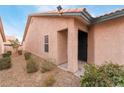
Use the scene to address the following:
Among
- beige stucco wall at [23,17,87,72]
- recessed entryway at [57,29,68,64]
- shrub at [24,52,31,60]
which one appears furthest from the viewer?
recessed entryway at [57,29,68,64]

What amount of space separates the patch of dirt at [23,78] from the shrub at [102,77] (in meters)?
0.48

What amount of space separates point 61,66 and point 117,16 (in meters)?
2.37

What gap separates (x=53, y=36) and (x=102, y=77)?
3.13 m

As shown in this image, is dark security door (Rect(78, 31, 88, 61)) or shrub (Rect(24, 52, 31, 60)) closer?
shrub (Rect(24, 52, 31, 60))

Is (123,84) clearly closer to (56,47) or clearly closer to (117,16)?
(117,16)

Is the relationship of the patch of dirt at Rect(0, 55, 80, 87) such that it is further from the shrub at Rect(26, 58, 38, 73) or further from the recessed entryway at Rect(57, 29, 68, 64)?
the recessed entryway at Rect(57, 29, 68, 64)

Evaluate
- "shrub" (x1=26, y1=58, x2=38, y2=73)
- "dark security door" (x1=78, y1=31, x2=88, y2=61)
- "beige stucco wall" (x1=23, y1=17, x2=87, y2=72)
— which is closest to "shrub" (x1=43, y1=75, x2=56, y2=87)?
"shrub" (x1=26, y1=58, x2=38, y2=73)

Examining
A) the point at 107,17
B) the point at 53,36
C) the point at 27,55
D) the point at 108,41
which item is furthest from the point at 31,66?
the point at 107,17

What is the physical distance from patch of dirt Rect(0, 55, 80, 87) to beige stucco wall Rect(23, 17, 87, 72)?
535 mm

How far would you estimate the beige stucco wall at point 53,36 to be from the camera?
20.2ft

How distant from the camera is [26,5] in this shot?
4.77 m

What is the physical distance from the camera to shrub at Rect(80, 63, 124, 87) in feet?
14.6

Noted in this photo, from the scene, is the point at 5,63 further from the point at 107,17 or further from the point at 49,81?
the point at 107,17

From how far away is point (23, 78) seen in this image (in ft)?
16.6
